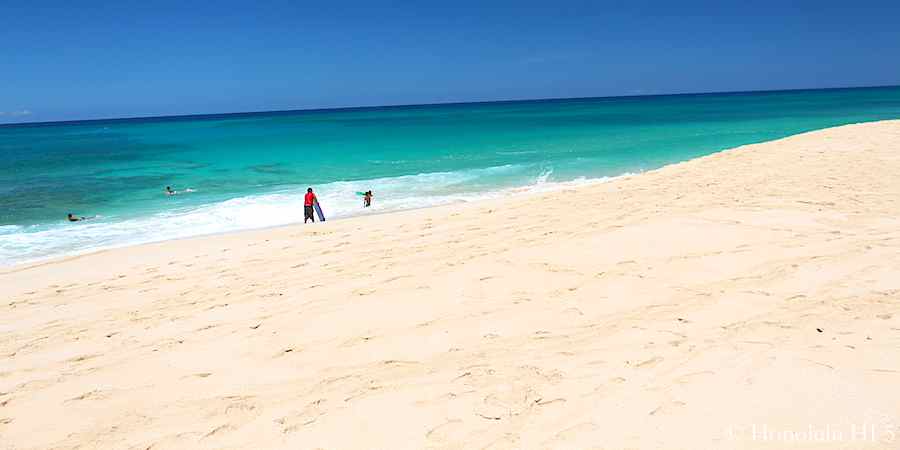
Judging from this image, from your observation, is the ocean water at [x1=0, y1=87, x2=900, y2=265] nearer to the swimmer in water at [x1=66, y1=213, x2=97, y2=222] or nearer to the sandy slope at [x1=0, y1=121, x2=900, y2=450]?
the swimmer in water at [x1=66, y1=213, x2=97, y2=222]

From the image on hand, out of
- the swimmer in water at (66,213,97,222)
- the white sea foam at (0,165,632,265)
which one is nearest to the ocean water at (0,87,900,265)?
the white sea foam at (0,165,632,265)

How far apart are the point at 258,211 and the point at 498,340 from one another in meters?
13.8

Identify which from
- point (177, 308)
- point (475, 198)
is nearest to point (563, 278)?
point (177, 308)

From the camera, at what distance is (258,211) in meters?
16.5

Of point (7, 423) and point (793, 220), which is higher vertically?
point (793, 220)

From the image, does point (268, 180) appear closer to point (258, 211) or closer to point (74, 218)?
point (258, 211)

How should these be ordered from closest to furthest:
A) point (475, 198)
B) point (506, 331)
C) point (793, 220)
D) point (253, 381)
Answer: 1. point (253, 381)
2. point (506, 331)
3. point (793, 220)
4. point (475, 198)

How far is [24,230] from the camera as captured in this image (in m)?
14.9

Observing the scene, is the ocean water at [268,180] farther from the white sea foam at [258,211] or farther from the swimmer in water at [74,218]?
the swimmer in water at [74,218]

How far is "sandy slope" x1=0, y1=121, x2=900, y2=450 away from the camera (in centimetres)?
311

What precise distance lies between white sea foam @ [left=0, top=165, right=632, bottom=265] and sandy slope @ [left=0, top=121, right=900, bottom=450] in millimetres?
5238

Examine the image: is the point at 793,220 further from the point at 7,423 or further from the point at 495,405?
the point at 7,423

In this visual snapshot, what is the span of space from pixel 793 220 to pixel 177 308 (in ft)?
25.9

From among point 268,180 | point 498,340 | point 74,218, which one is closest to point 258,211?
point 74,218
